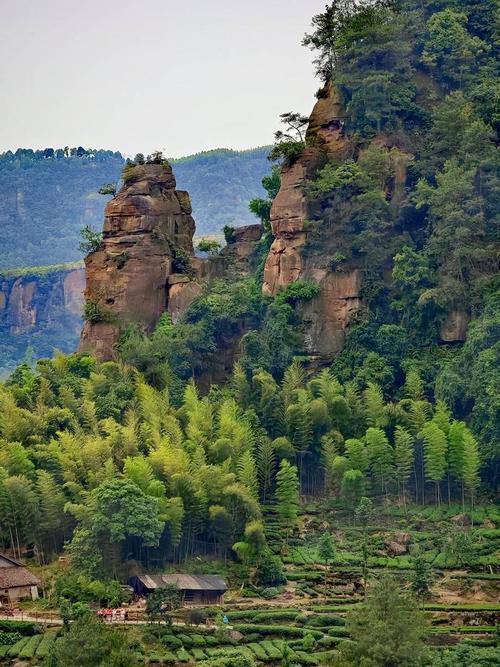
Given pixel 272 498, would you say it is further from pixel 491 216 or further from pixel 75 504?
pixel 491 216

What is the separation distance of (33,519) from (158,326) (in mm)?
15524

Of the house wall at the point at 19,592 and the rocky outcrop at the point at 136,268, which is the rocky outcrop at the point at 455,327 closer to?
the rocky outcrop at the point at 136,268

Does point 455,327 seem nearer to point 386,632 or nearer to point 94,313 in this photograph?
point 94,313

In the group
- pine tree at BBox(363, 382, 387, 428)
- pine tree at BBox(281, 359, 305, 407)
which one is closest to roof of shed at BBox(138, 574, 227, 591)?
pine tree at BBox(363, 382, 387, 428)

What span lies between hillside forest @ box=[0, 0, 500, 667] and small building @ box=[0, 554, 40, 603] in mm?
796

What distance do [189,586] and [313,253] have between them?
2058 centimetres

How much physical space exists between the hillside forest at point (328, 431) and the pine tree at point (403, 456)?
0.11m

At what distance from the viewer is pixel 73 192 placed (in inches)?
5148

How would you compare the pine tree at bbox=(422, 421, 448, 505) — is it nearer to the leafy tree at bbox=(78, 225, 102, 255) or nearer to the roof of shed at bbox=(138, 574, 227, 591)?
the roof of shed at bbox=(138, 574, 227, 591)

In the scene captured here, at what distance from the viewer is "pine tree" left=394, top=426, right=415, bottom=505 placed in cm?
6069

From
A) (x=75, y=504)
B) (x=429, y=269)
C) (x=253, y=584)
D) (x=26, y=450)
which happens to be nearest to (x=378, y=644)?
(x=253, y=584)

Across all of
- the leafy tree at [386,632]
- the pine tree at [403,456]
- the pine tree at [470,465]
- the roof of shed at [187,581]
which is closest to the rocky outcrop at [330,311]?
the pine tree at [403,456]

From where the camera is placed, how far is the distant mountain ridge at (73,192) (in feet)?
418

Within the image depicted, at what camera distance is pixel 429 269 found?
67.7 meters
